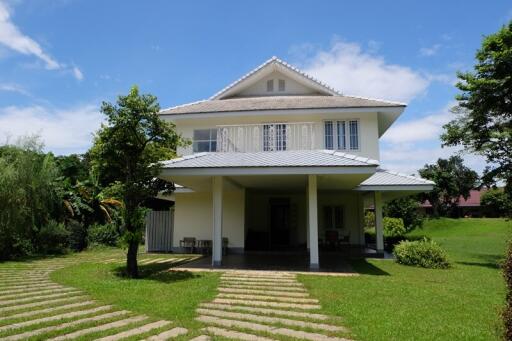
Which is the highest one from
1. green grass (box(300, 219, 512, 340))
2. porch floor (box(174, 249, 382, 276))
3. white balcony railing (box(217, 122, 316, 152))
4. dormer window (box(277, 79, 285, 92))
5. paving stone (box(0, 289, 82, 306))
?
dormer window (box(277, 79, 285, 92))

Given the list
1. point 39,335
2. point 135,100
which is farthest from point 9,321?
point 135,100

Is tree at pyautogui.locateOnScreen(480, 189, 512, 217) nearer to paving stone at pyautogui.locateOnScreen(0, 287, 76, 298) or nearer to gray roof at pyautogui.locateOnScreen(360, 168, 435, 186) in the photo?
gray roof at pyautogui.locateOnScreen(360, 168, 435, 186)

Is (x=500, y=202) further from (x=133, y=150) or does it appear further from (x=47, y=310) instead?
(x=47, y=310)

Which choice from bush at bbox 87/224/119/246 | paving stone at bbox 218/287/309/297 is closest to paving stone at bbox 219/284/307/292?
paving stone at bbox 218/287/309/297

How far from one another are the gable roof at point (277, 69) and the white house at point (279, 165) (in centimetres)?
6

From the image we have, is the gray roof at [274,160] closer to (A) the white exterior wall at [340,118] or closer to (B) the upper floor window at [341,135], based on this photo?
(A) the white exterior wall at [340,118]

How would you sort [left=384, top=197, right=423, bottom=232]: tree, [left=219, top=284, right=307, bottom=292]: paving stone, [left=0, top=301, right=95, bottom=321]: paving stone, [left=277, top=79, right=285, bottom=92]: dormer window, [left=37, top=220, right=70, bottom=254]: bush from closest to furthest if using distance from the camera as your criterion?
[left=0, top=301, right=95, bottom=321]: paving stone
[left=219, top=284, right=307, bottom=292]: paving stone
[left=37, top=220, right=70, bottom=254]: bush
[left=277, top=79, right=285, bottom=92]: dormer window
[left=384, top=197, right=423, bottom=232]: tree

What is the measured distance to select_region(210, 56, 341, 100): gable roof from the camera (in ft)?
67.3

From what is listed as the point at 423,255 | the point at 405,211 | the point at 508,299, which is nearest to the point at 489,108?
the point at 423,255

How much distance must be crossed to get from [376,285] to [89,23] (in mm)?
12091

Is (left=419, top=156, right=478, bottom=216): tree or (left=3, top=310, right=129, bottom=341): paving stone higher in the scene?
(left=419, top=156, right=478, bottom=216): tree

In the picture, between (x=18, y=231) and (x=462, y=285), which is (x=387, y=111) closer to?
(x=462, y=285)

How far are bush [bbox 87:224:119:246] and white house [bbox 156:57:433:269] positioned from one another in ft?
20.5

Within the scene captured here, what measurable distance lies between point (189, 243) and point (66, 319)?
12.4 metres
